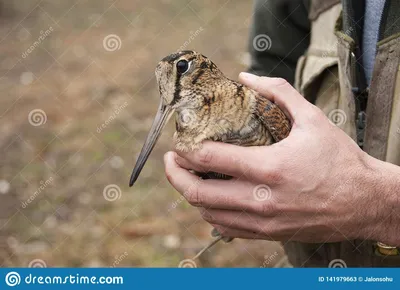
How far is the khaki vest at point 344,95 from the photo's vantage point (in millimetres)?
2139

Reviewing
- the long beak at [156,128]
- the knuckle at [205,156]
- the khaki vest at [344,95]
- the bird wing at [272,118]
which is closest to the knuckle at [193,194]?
the knuckle at [205,156]

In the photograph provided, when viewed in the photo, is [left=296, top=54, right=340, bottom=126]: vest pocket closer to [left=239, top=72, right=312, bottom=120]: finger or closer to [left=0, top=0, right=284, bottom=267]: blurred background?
[left=239, top=72, right=312, bottom=120]: finger

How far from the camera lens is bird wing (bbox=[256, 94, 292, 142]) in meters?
2.21

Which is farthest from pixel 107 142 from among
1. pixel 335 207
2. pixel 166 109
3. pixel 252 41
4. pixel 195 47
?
pixel 335 207

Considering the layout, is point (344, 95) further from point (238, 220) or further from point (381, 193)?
point (238, 220)

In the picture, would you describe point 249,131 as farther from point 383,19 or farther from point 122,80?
point 122,80

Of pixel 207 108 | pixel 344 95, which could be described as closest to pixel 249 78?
pixel 207 108

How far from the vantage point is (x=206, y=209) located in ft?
7.23

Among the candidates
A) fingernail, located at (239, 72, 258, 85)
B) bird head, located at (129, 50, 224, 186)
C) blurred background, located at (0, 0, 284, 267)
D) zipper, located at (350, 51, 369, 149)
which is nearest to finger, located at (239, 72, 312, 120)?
fingernail, located at (239, 72, 258, 85)

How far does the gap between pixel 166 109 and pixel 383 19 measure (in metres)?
0.87

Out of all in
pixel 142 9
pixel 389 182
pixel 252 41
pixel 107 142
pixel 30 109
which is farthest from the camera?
pixel 142 9

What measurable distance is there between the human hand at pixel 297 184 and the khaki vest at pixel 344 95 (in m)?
0.13

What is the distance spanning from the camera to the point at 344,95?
235 cm

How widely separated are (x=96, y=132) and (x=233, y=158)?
4003 mm
